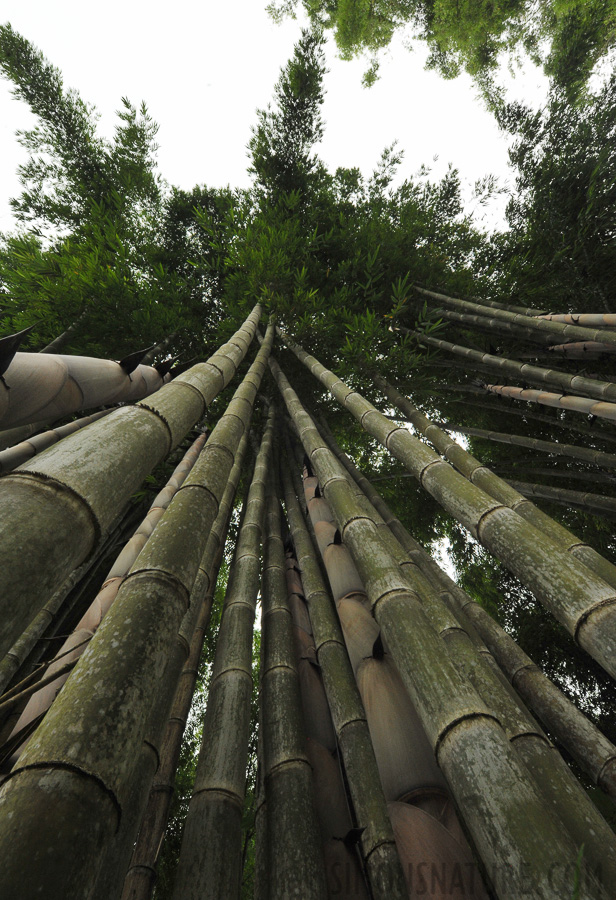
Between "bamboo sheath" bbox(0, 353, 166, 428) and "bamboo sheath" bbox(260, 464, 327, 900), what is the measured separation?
1556 mm

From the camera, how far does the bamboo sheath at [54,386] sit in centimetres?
120

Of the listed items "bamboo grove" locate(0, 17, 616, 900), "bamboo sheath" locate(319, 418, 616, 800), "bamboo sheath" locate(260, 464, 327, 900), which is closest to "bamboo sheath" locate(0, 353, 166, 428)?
"bamboo grove" locate(0, 17, 616, 900)

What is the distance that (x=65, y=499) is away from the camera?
0.87 meters

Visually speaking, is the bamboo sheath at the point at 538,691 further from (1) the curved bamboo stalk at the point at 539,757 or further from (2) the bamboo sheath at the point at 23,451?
(2) the bamboo sheath at the point at 23,451

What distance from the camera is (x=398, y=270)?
4.75 meters

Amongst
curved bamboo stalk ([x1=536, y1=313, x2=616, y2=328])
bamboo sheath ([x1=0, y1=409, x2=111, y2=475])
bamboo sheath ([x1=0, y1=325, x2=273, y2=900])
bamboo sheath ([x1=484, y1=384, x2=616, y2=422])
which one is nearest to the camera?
bamboo sheath ([x1=0, y1=325, x2=273, y2=900])

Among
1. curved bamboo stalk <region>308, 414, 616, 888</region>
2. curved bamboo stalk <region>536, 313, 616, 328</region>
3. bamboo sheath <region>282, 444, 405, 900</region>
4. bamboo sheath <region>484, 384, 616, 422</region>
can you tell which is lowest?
bamboo sheath <region>282, 444, 405, 900</region>

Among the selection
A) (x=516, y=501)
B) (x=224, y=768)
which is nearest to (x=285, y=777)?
(x=224, y=768)

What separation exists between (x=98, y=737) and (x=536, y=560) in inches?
56.1

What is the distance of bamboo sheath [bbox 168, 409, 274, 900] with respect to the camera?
1.16 m

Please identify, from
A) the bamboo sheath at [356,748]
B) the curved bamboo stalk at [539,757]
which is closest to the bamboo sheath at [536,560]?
the curved bamboo stalk at [539,757]

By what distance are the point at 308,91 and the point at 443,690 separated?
23.7 ft

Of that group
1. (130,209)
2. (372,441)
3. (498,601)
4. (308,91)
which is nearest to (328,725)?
(372,441)

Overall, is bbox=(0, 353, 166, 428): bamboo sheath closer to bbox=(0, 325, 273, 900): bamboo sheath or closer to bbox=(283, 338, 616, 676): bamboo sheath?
bbox=(0, 325, 273, 900): bamboo sheath
